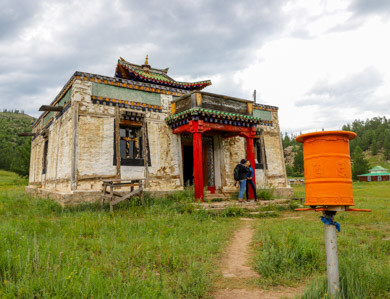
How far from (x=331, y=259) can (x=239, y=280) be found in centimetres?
138

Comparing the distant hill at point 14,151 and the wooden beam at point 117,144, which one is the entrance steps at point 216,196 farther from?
the distant hill at point 14,151

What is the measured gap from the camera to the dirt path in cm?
336

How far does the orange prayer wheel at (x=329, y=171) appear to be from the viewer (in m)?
2.97

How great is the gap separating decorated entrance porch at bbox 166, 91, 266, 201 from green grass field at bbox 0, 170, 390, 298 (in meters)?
3.69

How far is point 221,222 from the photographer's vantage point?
7.80m

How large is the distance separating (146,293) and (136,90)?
365 inches

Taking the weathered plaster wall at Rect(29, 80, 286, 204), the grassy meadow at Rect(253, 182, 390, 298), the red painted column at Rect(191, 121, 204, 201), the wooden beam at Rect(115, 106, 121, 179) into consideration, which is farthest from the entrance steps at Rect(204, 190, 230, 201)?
the grassy meadow at Rect(253, 182, 390, 298)

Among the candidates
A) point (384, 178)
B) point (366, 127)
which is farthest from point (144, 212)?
point (366, 127)

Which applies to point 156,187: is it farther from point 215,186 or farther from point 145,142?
point 215,186

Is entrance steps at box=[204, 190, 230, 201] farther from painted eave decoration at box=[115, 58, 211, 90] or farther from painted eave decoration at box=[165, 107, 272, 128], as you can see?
painted eave decoration at box=[115, 58, 211, 90]

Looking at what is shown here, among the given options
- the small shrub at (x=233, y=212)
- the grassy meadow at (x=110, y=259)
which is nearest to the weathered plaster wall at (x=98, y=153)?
the grassy meadow at (x=110, y=259)

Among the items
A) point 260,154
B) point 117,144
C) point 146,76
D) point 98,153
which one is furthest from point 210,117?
point 260,154

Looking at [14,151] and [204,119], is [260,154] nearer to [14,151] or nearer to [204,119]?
[204,119]

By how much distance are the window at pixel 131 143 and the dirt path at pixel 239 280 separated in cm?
614
